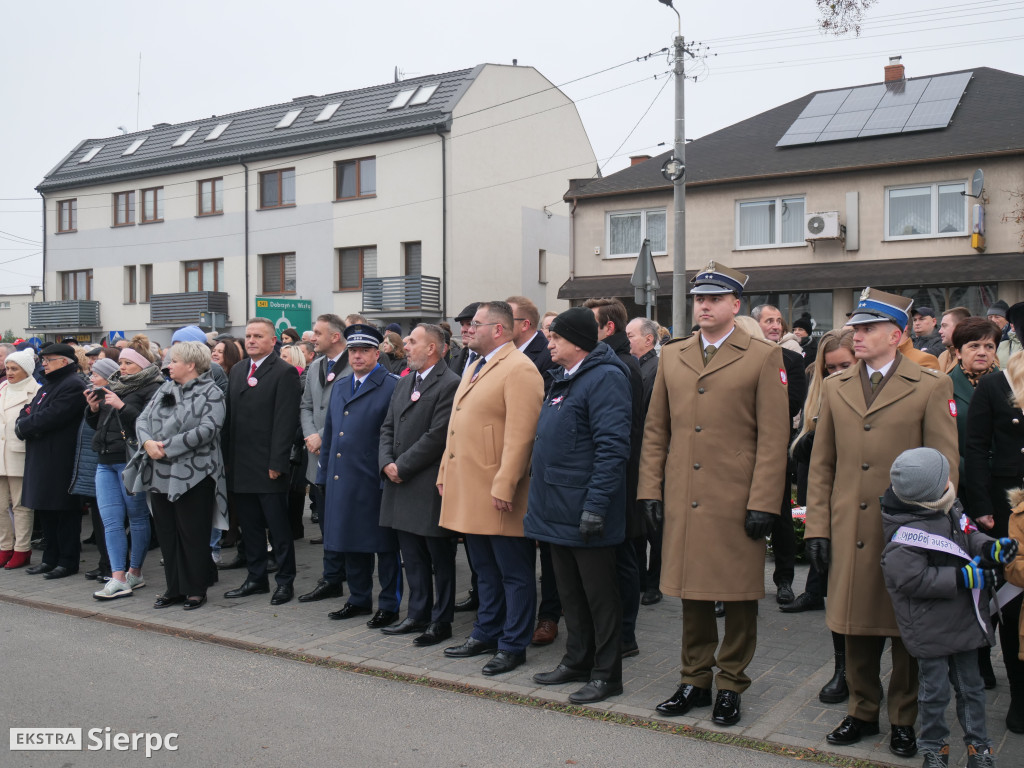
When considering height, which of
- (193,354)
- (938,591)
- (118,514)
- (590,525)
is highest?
(193,354)

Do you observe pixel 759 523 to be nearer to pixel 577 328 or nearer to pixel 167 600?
Answer: pixel 577 328

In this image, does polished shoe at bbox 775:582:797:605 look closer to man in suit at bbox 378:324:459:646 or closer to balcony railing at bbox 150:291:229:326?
man in suit at bbox 378:324:459:646

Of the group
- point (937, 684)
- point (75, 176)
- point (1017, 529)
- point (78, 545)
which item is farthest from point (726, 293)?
point (75, 176)

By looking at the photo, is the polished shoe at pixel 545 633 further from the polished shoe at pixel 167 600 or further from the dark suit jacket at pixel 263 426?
the polished shoe at pixel 167 600

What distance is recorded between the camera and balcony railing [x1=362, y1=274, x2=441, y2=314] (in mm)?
32000

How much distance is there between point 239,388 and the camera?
8.30m

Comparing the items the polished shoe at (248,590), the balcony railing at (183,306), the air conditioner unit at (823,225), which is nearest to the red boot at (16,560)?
the polished shoe at (248,590)

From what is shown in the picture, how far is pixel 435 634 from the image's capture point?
6816 mm

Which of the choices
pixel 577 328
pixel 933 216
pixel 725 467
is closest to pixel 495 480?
pixel 577 328

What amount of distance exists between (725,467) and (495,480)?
1593 millimetres

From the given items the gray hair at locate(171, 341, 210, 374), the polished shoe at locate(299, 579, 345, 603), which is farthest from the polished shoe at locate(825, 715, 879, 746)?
the gray hair at locate(171, 341, 210, 374)

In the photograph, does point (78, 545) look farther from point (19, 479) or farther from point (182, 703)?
point (182, 703)

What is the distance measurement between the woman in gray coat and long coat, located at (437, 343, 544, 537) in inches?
100

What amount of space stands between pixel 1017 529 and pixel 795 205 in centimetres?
2233
